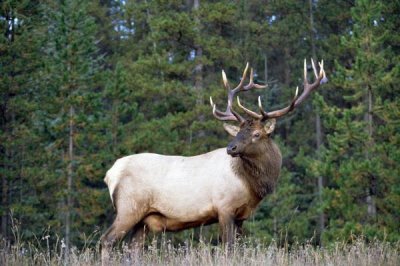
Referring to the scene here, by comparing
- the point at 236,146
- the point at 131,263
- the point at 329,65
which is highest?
the point at 329,65

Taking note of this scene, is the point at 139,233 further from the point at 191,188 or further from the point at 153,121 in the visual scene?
the point at 153,121

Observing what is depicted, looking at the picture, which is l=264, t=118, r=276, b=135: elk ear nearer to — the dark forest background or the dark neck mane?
the dark neck mane

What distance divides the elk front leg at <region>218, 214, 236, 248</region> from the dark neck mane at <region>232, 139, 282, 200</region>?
53cm

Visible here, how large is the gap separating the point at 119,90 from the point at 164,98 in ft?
12.0

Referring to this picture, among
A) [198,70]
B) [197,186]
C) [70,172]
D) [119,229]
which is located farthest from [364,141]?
[119,229]

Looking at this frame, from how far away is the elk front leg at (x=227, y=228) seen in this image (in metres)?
9.80

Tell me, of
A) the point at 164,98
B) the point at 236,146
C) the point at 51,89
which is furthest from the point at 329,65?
the point at 236,146

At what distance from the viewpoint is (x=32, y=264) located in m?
7.61

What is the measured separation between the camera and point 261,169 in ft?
33.9

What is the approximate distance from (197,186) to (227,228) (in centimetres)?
78

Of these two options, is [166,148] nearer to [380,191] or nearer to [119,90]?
[119,90]

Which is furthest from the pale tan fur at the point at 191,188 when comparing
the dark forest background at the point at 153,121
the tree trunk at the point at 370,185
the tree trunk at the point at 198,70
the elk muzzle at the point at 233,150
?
the tree trunk at the point at 198,70

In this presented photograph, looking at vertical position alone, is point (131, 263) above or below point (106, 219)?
above

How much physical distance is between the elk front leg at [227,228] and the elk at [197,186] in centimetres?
2
